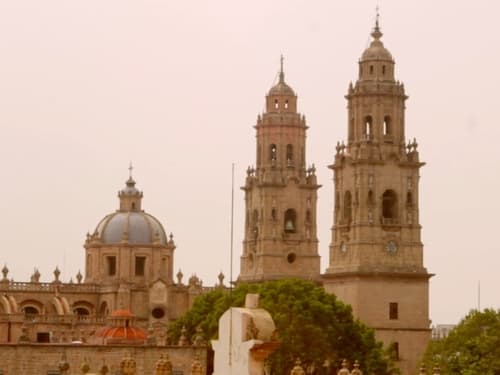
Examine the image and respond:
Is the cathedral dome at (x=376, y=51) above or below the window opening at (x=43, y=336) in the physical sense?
above

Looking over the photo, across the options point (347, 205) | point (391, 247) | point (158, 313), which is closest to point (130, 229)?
point (158, 313)

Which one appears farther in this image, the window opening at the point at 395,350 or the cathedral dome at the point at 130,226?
the cathedral dome at the point at 130,226

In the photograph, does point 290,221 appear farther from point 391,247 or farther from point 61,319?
point 391,247

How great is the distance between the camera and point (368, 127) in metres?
83.0

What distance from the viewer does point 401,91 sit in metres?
83.5

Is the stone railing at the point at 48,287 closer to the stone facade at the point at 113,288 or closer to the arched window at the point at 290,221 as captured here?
A: the stone facade at the point at 113,288

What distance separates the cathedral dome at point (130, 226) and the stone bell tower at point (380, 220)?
2709 centimetres

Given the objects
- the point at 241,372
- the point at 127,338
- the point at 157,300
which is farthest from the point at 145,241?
the point at 241,372

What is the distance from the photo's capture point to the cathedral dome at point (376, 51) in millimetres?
84312

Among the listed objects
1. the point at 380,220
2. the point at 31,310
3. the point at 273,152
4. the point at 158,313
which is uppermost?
the point at 273,152

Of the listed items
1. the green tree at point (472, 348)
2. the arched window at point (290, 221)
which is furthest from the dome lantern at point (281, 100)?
the green tree at point (472, 348)

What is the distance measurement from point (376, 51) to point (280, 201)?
1587cm

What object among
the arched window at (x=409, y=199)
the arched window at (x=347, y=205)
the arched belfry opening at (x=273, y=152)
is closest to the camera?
the arched window at (x=409, y=199)

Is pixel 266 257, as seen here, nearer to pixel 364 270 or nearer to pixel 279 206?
pixel 279 206
